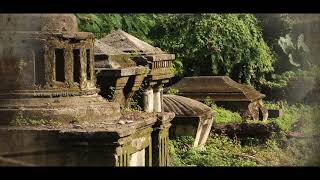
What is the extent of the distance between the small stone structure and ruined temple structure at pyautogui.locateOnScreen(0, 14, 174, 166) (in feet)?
19.2

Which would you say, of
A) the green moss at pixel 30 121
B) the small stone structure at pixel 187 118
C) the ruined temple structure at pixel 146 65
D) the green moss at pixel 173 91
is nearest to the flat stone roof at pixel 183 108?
the small stone structure at pixel 187 118

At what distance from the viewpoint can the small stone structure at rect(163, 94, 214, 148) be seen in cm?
1267

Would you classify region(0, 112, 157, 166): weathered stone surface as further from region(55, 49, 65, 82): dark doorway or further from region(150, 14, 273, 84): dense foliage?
region(150, 14, 273, 84): dense foliage

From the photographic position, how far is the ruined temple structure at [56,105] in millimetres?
5676

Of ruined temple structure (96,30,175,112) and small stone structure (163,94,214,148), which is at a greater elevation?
ruined temple structure (96,30,175,112)

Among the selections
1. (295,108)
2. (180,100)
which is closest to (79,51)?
(180,100)

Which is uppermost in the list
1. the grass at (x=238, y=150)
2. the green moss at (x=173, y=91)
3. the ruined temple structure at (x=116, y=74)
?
the ruined temple structure at (x=116, y=74)

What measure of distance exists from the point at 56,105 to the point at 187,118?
6735 millimetres

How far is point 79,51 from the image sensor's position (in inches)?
257

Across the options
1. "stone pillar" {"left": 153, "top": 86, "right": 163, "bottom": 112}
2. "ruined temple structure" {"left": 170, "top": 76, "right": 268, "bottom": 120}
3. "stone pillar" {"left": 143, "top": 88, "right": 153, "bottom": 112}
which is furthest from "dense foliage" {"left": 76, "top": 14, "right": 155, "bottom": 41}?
"stone pillar" {"left": 143, "top": 88, "right": 153, "bottom": 112}

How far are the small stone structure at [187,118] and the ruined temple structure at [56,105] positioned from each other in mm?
5847

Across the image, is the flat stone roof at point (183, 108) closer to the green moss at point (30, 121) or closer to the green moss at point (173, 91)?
the green moss at point (173, 91)

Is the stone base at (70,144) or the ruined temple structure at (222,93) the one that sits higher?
the stone base at (70,144)
